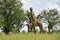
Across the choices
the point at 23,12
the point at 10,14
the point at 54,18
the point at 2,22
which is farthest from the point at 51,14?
the point at 2,22

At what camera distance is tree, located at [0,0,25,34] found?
5744 centimetres

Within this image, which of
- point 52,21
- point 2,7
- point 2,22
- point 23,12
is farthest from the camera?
point 52,21

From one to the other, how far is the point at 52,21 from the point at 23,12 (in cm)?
892

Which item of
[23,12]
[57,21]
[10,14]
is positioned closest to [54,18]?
[57,21]

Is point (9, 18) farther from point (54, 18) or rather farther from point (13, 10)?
point (54, 18)

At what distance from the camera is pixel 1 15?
58.6 m

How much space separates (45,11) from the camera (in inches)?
2704

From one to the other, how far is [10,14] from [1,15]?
2.20 metres

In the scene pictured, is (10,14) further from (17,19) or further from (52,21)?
(52,21)

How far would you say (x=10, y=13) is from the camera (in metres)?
59.4

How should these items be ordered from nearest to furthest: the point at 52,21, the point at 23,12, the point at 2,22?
the point at 2,22 → the point at 23,12 → the point at 52,21

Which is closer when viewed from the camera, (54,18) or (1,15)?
(1,15)

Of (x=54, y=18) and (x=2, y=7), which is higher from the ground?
(x=2, y=7)

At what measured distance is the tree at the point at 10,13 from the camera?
2261 inches
